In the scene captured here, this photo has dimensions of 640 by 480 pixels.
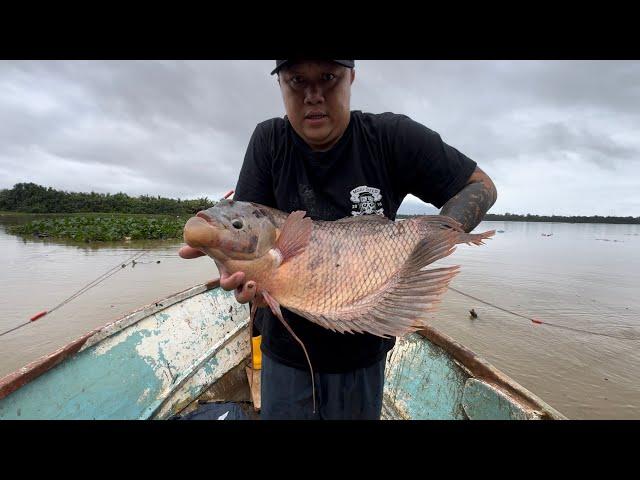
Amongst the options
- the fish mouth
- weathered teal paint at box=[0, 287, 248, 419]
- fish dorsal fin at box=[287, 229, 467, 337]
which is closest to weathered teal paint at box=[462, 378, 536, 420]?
fish dorsal fin at box=[287, 229, 467, 337]

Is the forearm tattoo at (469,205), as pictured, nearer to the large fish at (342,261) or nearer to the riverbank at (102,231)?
the large fish at (342,261)

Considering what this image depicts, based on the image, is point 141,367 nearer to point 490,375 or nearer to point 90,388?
point 90,388

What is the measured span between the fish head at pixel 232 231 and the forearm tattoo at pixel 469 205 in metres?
1.01

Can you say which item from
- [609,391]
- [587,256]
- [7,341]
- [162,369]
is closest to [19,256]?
[7,341]

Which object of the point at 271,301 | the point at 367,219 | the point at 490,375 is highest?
the point at 367,219

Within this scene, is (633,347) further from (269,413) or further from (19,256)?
(19,256)

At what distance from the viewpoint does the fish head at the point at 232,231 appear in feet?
5.38

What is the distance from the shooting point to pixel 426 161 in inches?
77.5

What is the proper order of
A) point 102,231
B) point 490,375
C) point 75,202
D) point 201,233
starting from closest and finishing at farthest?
point 201,233 → point 490,375 → point 102,231 → point 75,202

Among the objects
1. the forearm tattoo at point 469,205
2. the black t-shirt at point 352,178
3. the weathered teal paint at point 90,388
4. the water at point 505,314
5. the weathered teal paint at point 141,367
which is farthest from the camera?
the water at point 505,314

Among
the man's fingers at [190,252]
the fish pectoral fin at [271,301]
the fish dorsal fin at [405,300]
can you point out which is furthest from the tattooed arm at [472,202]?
the man's fingers at [190,252]

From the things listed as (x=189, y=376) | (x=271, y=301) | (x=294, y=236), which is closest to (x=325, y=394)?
(x=271, y=301)

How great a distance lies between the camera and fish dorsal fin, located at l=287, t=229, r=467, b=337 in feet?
5.66

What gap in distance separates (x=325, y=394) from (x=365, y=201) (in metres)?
1.21
